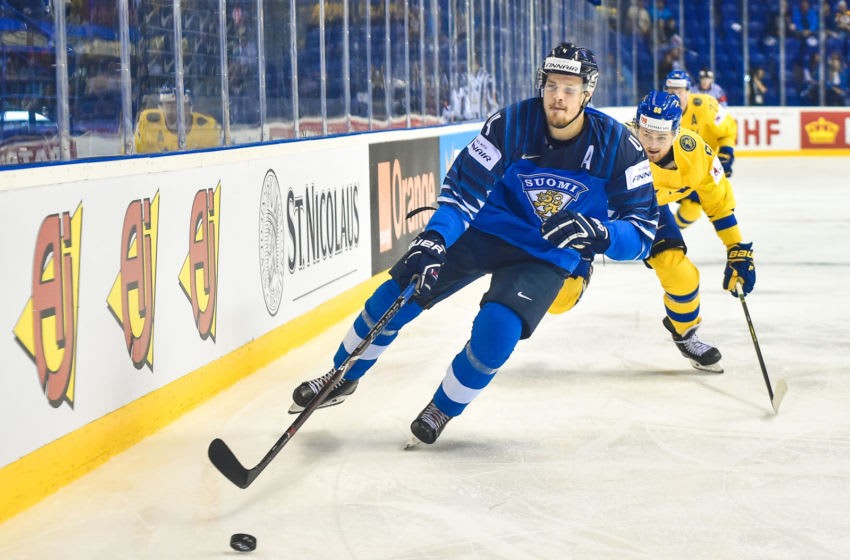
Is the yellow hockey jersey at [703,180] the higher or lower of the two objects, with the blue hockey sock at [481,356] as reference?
higher

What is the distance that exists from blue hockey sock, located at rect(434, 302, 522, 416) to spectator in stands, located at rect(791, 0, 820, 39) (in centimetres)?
1960

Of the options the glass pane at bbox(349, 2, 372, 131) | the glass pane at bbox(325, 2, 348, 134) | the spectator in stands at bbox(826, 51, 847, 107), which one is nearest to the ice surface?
the glass pane at bbox(325, 2, 348, 134)

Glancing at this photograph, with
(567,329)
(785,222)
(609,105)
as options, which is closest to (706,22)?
(609,105)

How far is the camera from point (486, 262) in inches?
175

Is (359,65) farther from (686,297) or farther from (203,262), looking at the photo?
(203,262)

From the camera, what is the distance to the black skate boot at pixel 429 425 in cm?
409

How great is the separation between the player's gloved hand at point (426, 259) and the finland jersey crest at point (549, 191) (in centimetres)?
45

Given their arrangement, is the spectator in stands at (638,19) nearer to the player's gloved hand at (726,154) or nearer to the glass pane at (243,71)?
the player's gloved hand at (726,154)

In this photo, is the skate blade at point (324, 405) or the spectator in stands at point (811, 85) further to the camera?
the spectator in stands at point (811, 85)

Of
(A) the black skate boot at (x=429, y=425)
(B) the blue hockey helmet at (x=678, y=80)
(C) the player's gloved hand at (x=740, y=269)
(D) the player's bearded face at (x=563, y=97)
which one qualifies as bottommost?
(A) the black skate boot at (x=429, y=425)

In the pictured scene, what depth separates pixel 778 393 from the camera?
4.81 meters

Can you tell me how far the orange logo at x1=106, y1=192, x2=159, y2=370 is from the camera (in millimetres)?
4133

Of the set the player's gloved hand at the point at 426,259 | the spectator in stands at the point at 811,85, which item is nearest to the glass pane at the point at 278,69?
the player's gloved hand at the point at 426,259

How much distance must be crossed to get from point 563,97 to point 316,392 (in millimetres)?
1352
